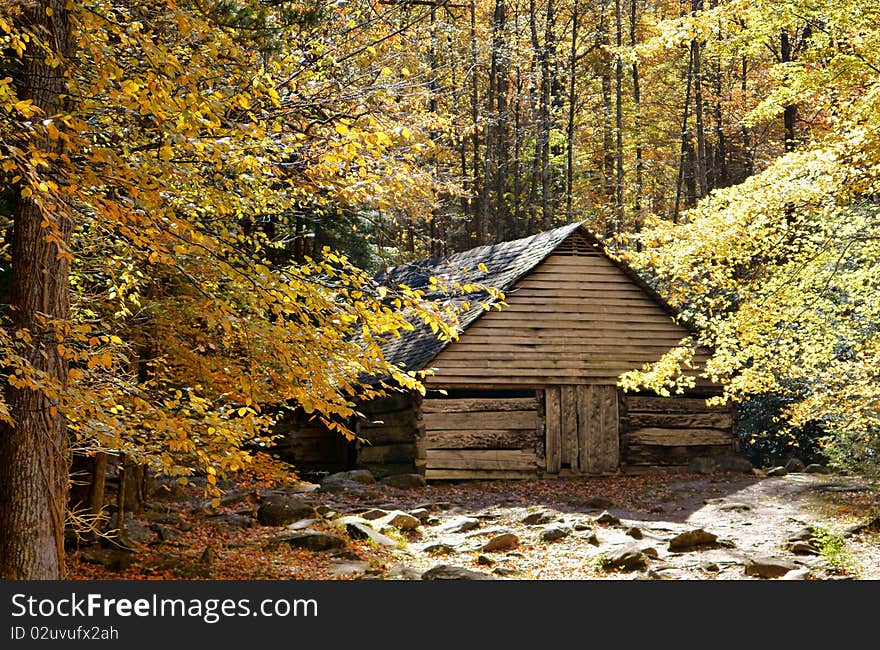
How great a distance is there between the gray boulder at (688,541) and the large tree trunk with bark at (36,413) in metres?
7.69

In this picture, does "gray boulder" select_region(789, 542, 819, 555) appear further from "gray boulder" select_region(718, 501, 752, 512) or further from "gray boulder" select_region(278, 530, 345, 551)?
"gray boulder" select_region(278, 530, 345, 551)

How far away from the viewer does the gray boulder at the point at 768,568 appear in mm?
10602

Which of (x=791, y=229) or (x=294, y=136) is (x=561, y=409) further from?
(x=294, y=136)

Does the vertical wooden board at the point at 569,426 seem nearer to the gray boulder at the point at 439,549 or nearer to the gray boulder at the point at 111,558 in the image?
the gray boulder at the point at 439,549

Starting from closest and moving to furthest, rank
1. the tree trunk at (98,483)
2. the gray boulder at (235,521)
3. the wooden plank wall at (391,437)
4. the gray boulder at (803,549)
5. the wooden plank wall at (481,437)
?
the tree trunk at (98,483)
the gray boulder at (803,549)
the gray boulder at (235,521)
the wooden plank wall at (481,437)
the wooden plank wall at (391,437)

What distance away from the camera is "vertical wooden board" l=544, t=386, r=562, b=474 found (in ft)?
68.2

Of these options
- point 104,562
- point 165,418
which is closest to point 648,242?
point 104,562

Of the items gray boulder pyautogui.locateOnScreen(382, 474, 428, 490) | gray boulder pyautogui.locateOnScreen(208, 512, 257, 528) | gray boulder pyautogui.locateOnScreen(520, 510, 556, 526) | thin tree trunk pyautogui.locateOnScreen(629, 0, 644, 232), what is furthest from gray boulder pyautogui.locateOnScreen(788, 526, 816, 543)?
thin tree trunk pyautogui.locateOnScreen(629, 0, 644, 232)

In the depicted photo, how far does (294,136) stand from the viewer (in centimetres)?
862

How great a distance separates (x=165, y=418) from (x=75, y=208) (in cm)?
199

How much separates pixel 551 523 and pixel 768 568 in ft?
15.1

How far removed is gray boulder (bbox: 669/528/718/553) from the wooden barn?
794 cm

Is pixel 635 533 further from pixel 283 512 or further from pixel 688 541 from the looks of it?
pixel 283 512

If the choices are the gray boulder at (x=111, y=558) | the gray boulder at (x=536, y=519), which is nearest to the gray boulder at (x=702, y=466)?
the gray boulder at (x=536, y=519)
